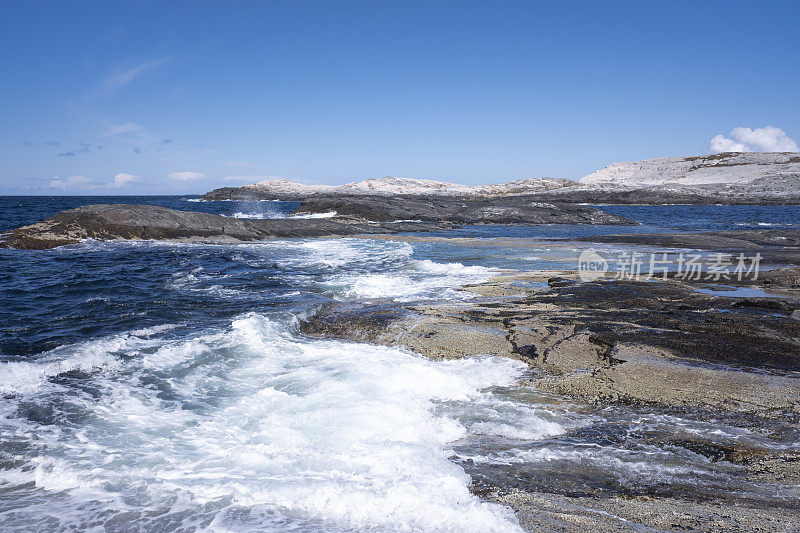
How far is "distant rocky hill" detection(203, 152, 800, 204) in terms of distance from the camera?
6700cm

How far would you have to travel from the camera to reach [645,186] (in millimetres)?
73688

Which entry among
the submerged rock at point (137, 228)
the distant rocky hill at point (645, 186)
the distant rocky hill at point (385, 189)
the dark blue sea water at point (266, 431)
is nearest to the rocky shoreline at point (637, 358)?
the dark blue sea water at point (266, 431)

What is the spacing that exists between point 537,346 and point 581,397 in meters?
1.49

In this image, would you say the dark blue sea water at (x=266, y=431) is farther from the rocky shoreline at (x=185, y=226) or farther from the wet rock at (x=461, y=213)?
the wet rock at (x=461, y=213)

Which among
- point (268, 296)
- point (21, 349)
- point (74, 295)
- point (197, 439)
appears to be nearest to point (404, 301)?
point (268, 296)

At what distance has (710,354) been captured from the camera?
624cm

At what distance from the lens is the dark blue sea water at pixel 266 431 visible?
11.5 ft

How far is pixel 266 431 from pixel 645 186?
80793 mm

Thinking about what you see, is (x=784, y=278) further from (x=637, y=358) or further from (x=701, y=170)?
(x=701, y=170)

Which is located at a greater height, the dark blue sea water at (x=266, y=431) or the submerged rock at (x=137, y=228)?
the submerged rock at (x=137, y=228)

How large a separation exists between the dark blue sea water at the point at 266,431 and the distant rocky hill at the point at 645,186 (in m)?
48.8

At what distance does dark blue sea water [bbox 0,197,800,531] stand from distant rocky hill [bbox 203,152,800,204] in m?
48.8

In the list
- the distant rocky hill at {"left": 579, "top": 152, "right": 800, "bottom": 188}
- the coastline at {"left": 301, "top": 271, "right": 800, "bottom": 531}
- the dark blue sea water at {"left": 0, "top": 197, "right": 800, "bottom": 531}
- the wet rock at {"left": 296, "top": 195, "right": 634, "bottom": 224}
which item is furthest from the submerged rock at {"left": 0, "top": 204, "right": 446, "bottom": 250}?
the distant rocky hill at {"left": 579, "top": 152, "right": 800, "bottom": 188}

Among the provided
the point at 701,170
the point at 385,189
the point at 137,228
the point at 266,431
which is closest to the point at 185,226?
the point at 137,228
